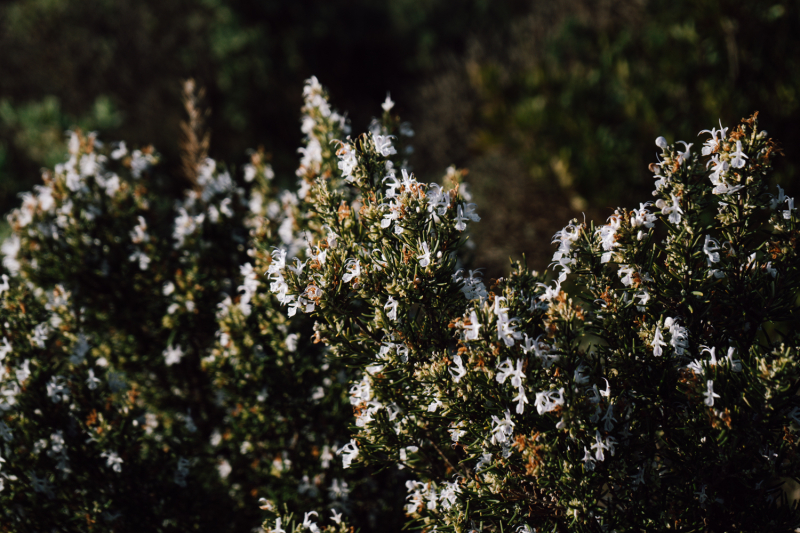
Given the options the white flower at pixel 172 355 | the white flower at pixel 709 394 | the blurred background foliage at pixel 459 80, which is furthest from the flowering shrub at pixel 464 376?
the blurred background foliage at pixel 459 80

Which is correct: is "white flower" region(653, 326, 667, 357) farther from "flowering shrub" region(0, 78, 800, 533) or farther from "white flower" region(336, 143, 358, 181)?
"white flower" region(336, 143, 358, 181)

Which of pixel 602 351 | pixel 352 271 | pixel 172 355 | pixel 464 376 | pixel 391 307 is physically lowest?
pixel 464 376

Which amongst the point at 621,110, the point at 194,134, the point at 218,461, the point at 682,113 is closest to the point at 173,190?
the point at 194,134

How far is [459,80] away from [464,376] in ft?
27.6

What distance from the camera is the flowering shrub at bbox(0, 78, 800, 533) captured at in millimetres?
1507

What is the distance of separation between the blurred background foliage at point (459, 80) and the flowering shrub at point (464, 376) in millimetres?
3642

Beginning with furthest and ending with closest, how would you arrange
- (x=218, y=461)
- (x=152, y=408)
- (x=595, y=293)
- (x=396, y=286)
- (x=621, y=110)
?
(x=621, y=110) < (x=152, y=408) < (x=218, y=461) < (x=595, y=293) < (x=396, y=286)

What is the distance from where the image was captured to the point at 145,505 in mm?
2250

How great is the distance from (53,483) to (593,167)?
5.20m

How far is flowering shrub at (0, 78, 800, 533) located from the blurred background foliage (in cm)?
364

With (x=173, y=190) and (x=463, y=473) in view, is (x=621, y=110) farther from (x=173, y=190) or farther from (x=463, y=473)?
(x=173, y=190)

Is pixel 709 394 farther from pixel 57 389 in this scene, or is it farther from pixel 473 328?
pixel 57 389

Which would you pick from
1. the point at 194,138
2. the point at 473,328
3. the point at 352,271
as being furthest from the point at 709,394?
the point at 194,138

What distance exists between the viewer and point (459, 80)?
9055mm
